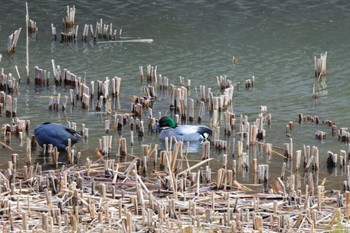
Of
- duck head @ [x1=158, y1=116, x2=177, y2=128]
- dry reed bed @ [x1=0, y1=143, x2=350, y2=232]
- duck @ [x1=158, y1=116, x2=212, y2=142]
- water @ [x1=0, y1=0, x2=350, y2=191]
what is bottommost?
dry reed bed @ [x1=0, y1=143, x2=350, y2=232]

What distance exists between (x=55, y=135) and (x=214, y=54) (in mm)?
6745

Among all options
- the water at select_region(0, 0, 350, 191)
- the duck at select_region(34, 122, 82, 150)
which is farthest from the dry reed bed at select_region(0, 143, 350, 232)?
the duck at select_region(34, 122, 82, 150)

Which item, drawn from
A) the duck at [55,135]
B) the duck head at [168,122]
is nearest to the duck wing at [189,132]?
the duck head at [168,122]

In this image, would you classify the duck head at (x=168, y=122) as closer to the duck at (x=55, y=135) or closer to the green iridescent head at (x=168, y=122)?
the green iridescent head at (x=168, y=122)

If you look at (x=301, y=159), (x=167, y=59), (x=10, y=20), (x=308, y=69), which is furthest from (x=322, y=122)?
(x=10, y=20)

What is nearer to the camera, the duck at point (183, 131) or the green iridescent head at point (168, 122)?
the duck at point (183, 131)

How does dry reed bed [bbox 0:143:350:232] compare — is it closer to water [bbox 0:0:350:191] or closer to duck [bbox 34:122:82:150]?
water [bbox 0:0:350:191]

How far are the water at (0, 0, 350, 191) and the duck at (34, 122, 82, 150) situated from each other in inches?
10.1

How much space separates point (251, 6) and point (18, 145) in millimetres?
11143

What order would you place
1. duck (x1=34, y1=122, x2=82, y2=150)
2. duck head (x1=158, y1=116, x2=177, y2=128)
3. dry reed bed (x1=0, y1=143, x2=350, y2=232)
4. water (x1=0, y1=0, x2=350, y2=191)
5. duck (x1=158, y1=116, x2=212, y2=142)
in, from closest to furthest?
1. dry reed bed (x1=0, y1=143, x2=350, y2=232)
2. duck (x1=34, y1=122, x2=82, y2=150)
3. duck (x1=158, y1=116, x2=212, y2=142)
4. duck head (x1=158, y1=116, x2=177, y2=128)
5. water (x1=0, y1=0, x2=350, y2=191)

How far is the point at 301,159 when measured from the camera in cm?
1212

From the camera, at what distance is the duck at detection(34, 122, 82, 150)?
12.6m

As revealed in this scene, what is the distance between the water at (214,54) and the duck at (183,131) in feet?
0.98

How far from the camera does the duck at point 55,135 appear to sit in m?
12.6
